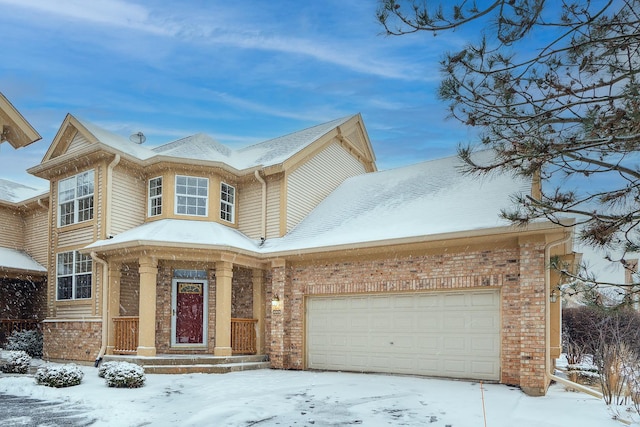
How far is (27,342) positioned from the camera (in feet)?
52.3

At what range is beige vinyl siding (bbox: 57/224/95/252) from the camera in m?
14.9

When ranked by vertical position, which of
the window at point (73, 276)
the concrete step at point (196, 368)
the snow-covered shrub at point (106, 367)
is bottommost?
the concrete step at point (196, 368)

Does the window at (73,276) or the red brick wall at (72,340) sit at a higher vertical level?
the window at (73,276)

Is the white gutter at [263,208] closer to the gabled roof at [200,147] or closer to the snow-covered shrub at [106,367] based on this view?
the gabled roof at [200,147]

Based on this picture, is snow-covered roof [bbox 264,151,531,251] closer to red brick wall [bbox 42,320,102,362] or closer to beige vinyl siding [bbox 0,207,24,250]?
red brick wall [bbox 42,320,102,362]

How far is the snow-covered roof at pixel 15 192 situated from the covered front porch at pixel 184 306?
6.73 m

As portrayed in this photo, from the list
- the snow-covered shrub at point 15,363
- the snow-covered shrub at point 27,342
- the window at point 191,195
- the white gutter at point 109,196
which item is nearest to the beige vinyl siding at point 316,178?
the window at point 191,195

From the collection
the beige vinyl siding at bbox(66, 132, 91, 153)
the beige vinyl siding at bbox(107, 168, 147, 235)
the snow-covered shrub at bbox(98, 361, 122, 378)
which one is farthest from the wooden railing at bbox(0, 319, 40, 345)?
the snow-covered shrub at bbox(98, 361, 122, 378)

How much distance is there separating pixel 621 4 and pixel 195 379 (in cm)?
1050

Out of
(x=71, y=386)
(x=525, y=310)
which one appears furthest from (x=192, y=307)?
(x=525, y=310)

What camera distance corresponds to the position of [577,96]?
16.6 ft

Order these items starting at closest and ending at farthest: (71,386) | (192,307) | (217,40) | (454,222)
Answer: (71,386) → (454,222) → (217,40) → (192,307)

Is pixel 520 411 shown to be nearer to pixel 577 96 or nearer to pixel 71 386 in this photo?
pixel 577 96

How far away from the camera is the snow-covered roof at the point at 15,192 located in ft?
63.8
